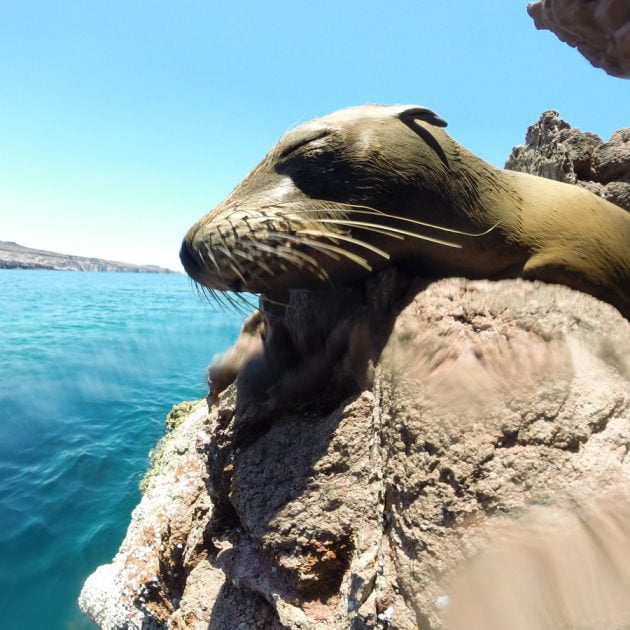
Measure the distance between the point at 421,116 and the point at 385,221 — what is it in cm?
47

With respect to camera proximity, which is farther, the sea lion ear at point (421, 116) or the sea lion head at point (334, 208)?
the sea lion ear at point (421, 116)

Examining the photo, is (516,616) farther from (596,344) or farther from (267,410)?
(267,410)

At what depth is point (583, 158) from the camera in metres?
3.24

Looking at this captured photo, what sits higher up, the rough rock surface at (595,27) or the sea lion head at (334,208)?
the rough rock surface at (595,27)

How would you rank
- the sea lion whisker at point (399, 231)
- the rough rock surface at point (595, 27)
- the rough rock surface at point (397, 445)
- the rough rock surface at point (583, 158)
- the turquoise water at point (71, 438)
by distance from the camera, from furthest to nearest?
the turquoise water at point (71, 438)
the rough rock surface at point (583, 158)
the rough rock surface at point (595, 27)
the sea lion whisker at point (399, 231)
the rough rock surface at point (397, 445)

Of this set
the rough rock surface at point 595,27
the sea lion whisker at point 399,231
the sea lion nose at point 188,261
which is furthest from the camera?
the rough rock surface at point 595,27

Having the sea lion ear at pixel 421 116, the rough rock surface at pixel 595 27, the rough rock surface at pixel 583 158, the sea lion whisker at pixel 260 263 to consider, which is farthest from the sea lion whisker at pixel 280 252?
the rough rock surface at pixel 583 158

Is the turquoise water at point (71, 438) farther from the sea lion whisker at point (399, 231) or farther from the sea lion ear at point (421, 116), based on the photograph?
the sea lion ear at point (421, 116)

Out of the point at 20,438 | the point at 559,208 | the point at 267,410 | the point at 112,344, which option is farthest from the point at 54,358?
the point at 559,208

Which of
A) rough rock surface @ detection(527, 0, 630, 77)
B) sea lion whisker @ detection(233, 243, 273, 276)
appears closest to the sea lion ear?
sea lion whisker @ detection(233, 243, 273, 276)

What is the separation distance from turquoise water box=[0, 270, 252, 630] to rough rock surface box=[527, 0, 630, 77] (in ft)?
7.59

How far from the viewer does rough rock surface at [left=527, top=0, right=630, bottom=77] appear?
211 cm

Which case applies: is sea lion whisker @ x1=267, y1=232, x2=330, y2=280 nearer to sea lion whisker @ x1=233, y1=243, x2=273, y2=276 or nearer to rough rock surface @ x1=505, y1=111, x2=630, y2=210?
sea lion whisker @ x1=233, y1=243, x2=273, y2=276

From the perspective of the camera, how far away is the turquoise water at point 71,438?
5.74 m
